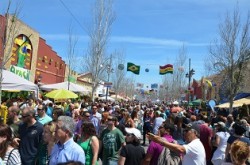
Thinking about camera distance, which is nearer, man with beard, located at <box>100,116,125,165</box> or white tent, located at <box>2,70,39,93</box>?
man with beard, located at <box>100,116,125,165</box>

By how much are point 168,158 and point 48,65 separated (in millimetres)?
31042

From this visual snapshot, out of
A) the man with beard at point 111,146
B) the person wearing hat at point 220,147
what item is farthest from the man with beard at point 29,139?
the person wearing hat at point 220,147

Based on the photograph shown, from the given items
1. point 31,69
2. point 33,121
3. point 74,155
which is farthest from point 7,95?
point 74,155

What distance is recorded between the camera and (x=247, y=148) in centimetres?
436

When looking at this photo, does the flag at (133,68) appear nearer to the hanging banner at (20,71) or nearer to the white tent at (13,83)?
the hanging banner at (20,71)

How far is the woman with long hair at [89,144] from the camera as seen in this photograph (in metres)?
5.82

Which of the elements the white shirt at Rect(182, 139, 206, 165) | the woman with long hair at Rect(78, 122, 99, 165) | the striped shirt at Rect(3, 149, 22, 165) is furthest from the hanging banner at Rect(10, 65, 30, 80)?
the striped shirt at Rect(3, 149, 22, 165)

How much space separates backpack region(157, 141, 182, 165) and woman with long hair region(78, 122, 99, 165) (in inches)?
43.3

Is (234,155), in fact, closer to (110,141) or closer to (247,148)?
(247,148)

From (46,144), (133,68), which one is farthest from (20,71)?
(46,144)

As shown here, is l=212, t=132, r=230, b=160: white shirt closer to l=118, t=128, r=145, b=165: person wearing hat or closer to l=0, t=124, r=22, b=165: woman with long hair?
l=118, t=128, r=145, b=165: person wearing hat

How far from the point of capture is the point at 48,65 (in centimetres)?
3512

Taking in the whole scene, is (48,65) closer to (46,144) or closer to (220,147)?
(220,147)

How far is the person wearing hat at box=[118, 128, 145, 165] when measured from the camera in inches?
234
